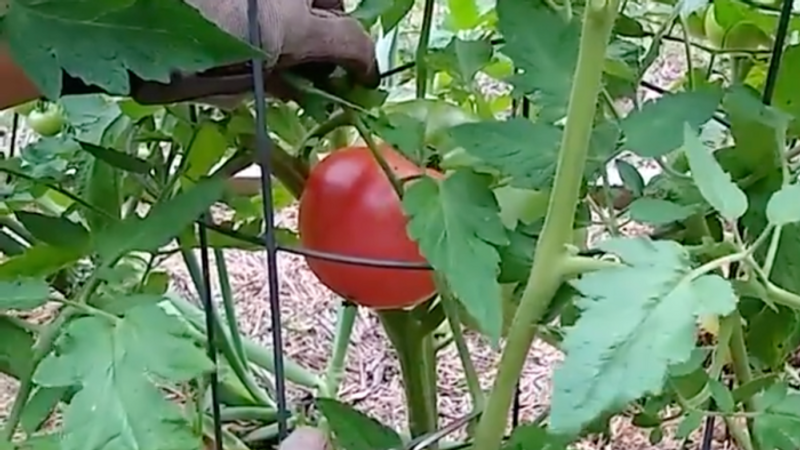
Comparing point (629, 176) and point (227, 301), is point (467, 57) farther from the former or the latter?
point (227, 301)

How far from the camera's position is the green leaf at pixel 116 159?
0.47 meters

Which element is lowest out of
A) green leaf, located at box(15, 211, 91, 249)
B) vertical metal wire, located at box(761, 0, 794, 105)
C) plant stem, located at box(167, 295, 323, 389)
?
plant stem, located at box(167, 295, 323, 389)

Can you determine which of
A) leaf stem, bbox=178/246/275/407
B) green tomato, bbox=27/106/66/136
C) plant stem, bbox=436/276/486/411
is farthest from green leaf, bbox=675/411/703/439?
green tomato, bbox=27/106/66/136

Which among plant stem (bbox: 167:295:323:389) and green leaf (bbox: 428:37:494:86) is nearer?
green leaf (bbox: 428:37:494:86)

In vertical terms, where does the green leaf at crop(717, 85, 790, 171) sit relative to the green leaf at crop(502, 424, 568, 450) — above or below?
above

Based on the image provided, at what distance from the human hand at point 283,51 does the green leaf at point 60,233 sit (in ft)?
0.19

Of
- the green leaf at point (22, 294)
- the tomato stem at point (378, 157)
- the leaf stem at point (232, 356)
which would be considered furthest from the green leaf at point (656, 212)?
the leaf stem at point (232, 356)

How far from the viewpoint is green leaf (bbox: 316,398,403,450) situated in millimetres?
474

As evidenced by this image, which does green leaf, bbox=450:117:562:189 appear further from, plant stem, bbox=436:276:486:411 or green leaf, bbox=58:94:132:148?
green leaf, bbox=58:94:132:148

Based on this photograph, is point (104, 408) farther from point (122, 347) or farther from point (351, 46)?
point (351, 46)

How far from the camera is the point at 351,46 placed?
49 centimetres

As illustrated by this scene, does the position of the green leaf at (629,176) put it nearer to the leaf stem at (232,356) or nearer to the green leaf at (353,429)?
the green leaf at (353,429)

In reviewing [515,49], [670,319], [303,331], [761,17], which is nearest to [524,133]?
[515,49]

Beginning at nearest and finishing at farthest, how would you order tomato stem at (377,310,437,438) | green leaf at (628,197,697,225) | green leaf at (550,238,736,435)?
1. green leaf at (550,238,736,435)
2. green leaf at (628,197,697,225)
3. tomato stem at (377,310,437,438)
